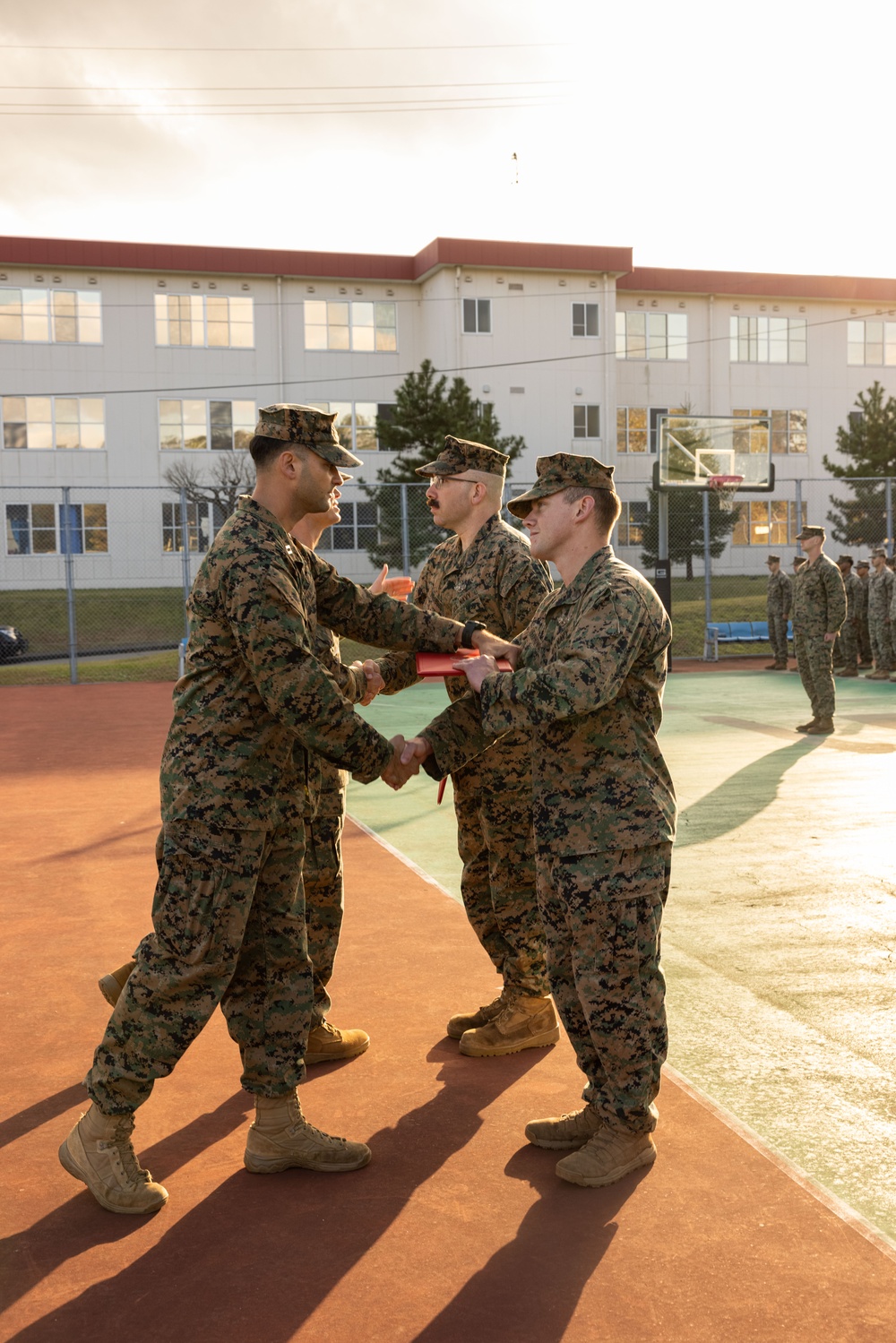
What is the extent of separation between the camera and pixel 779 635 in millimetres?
22516

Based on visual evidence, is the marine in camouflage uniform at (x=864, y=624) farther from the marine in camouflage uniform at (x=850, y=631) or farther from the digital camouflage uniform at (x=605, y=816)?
the digital camouflage uniform at (x=605, y=816)

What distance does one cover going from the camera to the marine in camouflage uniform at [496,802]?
185 inches

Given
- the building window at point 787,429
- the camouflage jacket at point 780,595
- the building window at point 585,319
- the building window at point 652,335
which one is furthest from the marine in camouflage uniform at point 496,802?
the building window at point 787,429

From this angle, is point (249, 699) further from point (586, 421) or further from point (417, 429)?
point (586, 421)

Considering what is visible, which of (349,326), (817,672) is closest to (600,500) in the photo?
(817,672)

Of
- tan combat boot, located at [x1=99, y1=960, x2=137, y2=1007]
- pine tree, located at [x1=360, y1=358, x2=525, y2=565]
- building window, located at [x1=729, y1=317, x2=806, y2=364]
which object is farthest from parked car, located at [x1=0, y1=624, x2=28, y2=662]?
building window, located at [x1=729, y1=317, x2=806, y2=364]

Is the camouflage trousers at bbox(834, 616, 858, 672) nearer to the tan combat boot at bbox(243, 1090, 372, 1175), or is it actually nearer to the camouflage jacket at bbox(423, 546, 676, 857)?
the camouflage jacket at bbox(423, 546, 676, 857)

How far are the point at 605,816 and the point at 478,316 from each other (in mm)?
37348

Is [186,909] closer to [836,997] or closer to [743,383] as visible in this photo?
[836,997]

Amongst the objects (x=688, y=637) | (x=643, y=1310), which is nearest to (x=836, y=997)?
(x=643, y=1310)

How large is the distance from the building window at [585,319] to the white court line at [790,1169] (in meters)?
38.4

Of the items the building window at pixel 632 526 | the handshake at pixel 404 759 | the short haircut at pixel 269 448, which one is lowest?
the handshake at pixel 404 759

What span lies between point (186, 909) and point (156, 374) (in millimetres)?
36976

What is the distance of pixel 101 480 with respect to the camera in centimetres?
3794
